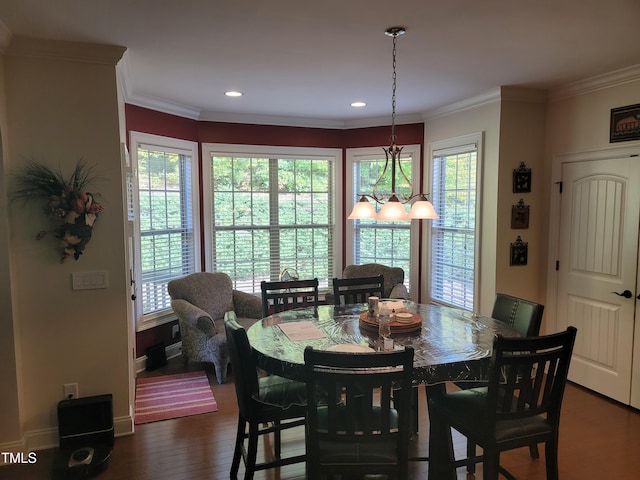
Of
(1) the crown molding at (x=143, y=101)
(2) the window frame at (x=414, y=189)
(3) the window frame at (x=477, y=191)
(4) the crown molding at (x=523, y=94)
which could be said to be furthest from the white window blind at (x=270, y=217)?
(4) the crown molding at (x=523, y=94)

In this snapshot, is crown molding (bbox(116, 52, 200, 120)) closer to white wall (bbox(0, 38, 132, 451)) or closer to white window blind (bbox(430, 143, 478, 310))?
white wall (bbox(0, 38, 132, 451))

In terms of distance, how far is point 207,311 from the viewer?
4.41 metres

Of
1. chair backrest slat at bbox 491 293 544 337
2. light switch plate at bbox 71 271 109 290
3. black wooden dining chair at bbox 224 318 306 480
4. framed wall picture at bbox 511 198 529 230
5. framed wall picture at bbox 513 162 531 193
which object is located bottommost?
black wooden dining chair at bbox 224 318 306 480

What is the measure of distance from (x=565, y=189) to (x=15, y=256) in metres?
4.28

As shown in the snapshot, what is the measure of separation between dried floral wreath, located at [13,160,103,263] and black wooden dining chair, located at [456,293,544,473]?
248cm

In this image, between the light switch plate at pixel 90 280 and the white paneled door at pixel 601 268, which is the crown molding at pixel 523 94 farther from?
the light switch plate at pixel 90 280

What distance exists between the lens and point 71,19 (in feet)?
7.88

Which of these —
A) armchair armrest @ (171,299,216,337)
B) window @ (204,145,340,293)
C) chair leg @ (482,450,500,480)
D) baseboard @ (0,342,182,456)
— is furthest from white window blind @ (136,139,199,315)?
chair leg @ (482,450,500,480)

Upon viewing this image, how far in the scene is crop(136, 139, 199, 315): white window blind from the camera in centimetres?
434

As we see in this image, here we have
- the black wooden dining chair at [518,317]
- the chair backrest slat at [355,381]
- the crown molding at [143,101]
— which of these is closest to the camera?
the chair backrest slat at [355,381]

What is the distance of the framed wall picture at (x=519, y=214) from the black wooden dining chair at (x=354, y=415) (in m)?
2.63

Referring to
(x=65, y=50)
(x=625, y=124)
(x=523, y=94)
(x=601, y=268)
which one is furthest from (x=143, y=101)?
(x=601, y=268)

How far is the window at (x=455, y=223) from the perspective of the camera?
175 inches

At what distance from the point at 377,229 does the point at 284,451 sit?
319 cm
